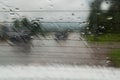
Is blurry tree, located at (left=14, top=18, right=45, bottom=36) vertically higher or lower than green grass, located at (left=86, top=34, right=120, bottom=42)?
higher

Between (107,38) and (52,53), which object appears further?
(52,53)

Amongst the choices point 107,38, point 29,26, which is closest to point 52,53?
point 29,26

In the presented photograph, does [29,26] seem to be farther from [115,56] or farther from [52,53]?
[115,56]

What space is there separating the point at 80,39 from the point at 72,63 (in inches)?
8.2

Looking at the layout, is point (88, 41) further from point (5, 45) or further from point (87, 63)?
point (5, 45)

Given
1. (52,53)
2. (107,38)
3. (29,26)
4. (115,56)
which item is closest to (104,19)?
(107,38)

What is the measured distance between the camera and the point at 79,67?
7.59 feet

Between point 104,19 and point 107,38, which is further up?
point 104,19

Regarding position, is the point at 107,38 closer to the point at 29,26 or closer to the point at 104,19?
the point at 104,19

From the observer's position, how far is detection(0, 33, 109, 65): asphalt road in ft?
7.75

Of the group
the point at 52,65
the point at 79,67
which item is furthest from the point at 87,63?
the point at 52,65

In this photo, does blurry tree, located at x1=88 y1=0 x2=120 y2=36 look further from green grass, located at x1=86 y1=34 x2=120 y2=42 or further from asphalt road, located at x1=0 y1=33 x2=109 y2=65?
asphalt road, located at x1=0 y1=33 x2=109 y2=65

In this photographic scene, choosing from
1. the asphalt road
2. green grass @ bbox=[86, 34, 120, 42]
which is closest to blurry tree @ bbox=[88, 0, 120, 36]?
green grass @ bbox=[86, 34, 120, 42]

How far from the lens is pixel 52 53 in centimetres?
241
